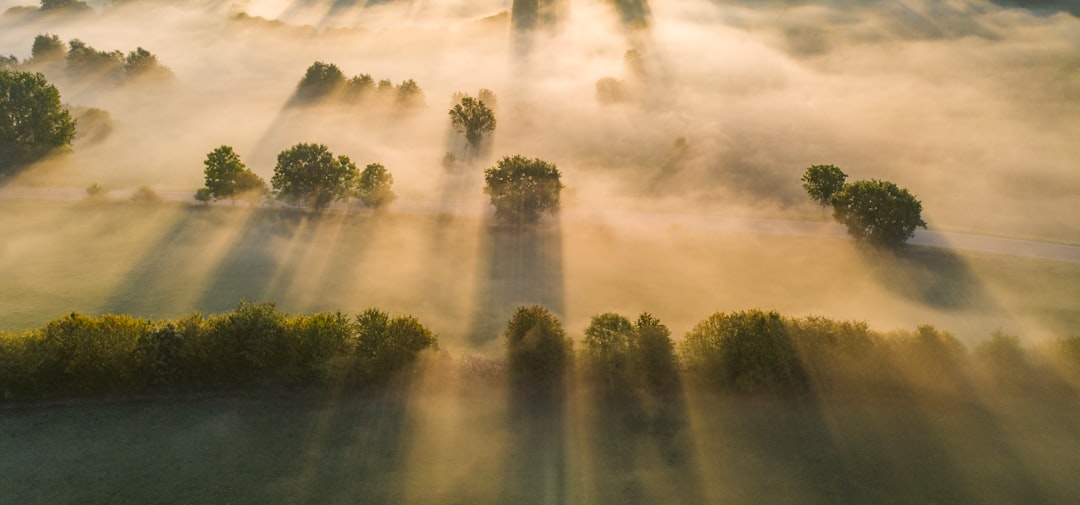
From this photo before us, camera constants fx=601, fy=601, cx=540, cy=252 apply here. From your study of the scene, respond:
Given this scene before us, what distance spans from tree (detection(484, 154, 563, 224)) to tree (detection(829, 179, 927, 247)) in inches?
1278

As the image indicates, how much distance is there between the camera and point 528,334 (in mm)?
41312

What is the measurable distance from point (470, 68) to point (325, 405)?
110m

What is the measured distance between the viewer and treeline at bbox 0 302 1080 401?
38.2m

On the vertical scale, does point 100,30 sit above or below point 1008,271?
above

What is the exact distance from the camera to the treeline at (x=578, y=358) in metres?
38.2

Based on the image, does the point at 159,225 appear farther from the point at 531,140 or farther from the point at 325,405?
the point at 531,140

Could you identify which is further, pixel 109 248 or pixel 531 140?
pixel 531 140

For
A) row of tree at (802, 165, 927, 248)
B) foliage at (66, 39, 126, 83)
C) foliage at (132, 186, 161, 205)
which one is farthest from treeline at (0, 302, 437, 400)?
foliage at (66, 39, 126, 83)

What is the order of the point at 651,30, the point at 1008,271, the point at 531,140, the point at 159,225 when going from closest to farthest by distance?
the point at 1008,271 → the point at 159,225 → the point at 531,140 → the point at 651,30

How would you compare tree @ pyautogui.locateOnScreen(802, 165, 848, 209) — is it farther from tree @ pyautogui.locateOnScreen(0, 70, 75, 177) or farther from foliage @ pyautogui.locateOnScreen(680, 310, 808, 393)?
tree @ pyautogui.locateOnScreen(0, 70, 75, 177)

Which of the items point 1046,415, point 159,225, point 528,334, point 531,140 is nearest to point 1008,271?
point 1046,415

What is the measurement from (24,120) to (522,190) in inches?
2788

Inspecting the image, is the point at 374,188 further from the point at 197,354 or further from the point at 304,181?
the point at 197,354

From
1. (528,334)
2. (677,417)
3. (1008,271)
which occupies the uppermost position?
(1008,271)
